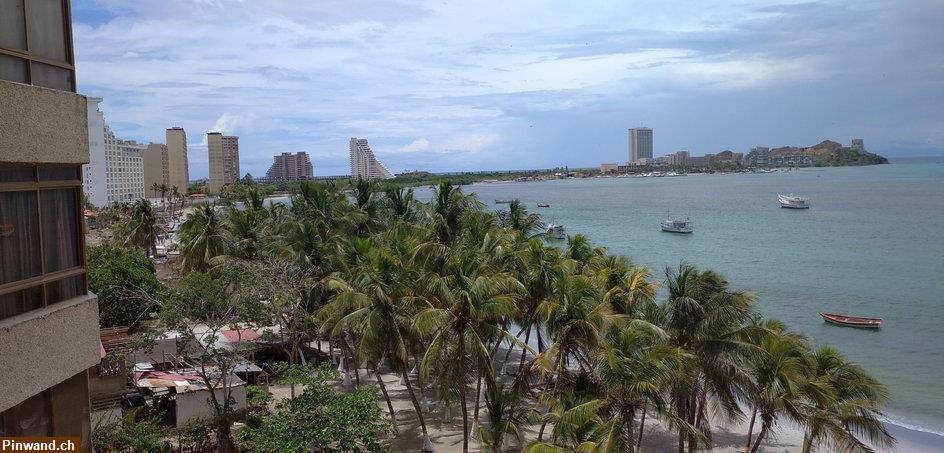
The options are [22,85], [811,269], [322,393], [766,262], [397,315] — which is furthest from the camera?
[766,262]

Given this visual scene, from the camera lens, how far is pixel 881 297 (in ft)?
136

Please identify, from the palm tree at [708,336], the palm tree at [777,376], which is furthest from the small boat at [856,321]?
the palm tree at [777,376]

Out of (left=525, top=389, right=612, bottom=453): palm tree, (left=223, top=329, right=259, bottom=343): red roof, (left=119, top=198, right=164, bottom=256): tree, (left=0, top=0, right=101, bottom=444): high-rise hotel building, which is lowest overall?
(left=223, top=329, right=259, bottom=343): red roof

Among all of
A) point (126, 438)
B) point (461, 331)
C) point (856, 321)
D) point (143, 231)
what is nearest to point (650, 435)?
point (461, 331)

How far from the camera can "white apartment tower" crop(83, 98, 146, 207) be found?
Answer: 11325cm

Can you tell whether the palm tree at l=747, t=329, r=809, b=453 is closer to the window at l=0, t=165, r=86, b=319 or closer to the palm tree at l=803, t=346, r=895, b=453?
the palm tree at l=803, t=346, r=895, b=453

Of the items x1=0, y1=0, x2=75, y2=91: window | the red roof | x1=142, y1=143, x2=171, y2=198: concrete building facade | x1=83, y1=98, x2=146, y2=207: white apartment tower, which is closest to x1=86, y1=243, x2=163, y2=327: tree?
the red roof

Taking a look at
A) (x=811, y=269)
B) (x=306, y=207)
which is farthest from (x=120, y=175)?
(x=811, y=269)

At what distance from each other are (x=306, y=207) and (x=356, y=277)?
19.8 metres

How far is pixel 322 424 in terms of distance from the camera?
11.1 metres

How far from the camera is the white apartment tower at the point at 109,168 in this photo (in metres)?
113

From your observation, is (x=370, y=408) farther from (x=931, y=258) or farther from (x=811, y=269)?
(x=931, y=258)

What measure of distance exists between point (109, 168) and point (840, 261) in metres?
141

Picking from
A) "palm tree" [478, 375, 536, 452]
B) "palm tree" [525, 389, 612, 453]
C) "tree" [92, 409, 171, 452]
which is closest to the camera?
"palm tree" [525, 389, 612, 453]
